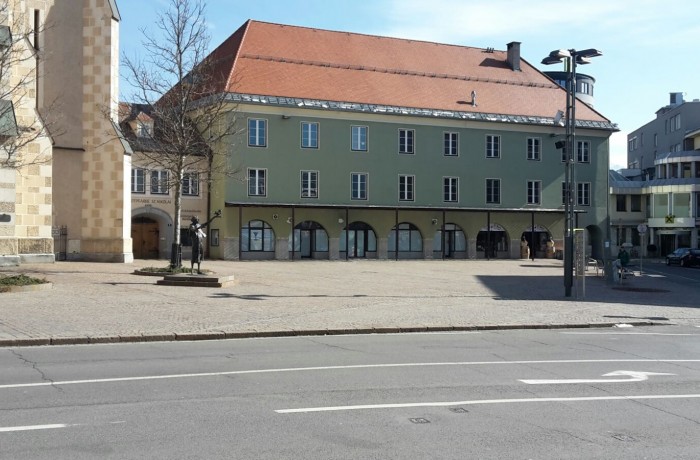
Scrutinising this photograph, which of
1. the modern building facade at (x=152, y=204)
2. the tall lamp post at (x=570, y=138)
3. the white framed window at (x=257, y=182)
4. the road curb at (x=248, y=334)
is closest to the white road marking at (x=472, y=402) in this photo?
the road curb at (x=248, y=334)

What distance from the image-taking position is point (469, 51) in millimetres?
61125

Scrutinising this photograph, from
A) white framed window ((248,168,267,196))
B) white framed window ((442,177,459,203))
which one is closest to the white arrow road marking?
white framed window ((248,168,267,196))

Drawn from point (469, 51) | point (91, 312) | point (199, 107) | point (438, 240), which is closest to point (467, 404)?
point (91, 312)

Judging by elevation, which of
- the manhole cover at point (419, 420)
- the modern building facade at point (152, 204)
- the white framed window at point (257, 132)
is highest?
the white framed window at point (257, 132)

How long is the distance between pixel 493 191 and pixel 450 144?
15.9 feet

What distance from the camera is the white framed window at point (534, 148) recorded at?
187 feet

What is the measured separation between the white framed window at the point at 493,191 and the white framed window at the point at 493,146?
1.91m

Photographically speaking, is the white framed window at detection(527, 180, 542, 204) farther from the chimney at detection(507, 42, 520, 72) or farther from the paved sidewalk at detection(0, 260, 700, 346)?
the paved sidewalk at detection(0, 260, 700, 346)

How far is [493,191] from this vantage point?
55.7 metres

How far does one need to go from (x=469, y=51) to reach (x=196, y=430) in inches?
2274

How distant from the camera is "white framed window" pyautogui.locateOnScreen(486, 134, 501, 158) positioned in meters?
55.6

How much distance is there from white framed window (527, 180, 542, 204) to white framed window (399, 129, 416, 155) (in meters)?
10.0

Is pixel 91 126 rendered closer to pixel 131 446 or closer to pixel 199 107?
pixel 199 107

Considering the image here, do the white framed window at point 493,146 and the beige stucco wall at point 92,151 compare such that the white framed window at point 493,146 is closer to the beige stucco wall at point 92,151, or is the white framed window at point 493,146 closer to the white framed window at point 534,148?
the white framed window at point 534,148
